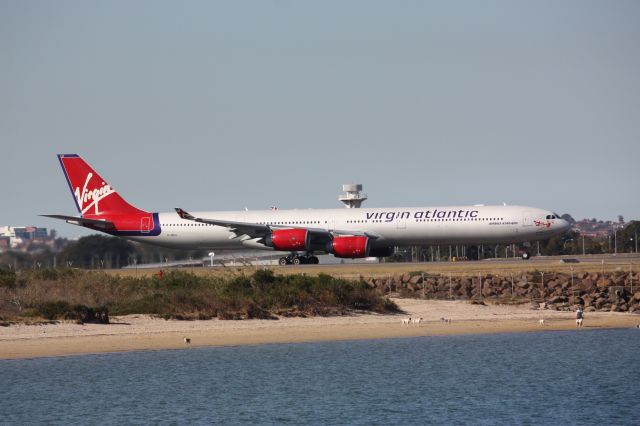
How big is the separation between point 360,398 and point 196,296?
17.0 m

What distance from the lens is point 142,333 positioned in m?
40.2

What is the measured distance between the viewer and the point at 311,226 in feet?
237

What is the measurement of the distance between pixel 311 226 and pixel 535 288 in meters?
21.3

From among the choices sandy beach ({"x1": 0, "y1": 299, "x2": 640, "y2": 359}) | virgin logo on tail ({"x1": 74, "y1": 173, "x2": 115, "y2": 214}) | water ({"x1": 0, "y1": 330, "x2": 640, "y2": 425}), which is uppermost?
virgin logo on tail ({"x1": 74, "y1": 173, "x2": 115, "y2": 214})

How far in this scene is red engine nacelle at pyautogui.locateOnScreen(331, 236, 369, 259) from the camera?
6788 centimetres

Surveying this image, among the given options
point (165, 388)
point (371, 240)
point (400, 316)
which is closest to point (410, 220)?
point (371, 240)

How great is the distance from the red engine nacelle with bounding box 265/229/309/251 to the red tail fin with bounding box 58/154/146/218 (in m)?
11.8

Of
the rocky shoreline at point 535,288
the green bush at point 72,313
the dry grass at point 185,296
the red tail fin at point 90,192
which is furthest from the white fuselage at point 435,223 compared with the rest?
the green bush at point 72,313

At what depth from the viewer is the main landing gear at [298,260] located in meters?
72.8

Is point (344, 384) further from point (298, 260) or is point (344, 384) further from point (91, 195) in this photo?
point (91, 195)

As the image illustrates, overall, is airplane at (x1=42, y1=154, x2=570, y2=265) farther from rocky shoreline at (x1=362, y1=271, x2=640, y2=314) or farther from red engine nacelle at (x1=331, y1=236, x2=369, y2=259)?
rocky shoreline at (x1=362, y1=271, x2=640, y2=314)

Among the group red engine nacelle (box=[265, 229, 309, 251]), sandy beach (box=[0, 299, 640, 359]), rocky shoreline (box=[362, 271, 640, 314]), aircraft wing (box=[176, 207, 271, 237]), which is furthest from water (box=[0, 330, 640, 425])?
aircraft wing (box=[176, 207, 271, 237])

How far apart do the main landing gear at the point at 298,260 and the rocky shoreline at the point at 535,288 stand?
52.2 feet

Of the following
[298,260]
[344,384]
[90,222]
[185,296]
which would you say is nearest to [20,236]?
[90,222]
